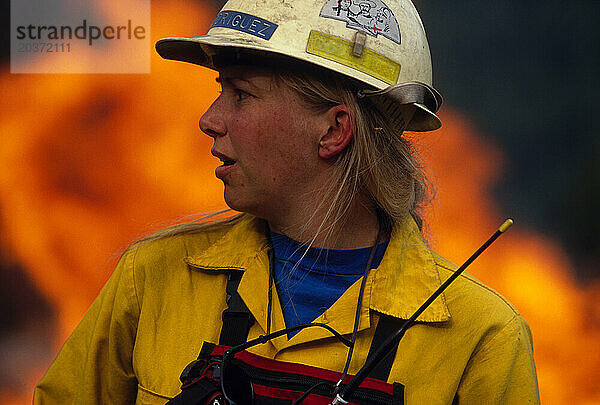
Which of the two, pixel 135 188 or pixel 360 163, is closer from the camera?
pixel 360 163

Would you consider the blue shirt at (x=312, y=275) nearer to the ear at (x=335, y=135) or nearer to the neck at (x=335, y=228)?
the neck at (x=335, y=228)

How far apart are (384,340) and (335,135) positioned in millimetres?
513

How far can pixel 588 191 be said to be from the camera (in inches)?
128

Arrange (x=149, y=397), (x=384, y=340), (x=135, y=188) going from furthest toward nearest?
(x=135, y=188)
(x=149, y=397)
(x=384, y=340)

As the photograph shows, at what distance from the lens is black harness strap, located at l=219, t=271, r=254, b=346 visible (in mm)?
1834

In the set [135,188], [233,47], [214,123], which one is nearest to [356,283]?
[214,123]

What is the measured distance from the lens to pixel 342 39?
188 cm

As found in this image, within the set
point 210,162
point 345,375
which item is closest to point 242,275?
point 345,375

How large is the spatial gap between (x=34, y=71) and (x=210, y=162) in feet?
2.72

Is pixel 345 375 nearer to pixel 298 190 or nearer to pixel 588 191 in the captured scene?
pixel 298 190

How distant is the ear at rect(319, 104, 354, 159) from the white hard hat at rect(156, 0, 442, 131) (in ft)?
0.23

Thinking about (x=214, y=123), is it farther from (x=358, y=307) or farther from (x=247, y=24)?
(x=358, y=307)

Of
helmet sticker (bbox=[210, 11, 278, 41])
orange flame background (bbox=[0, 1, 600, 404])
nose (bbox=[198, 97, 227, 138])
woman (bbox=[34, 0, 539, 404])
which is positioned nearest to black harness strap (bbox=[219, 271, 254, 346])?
woman (bbox=[34, 0, 539, 404])

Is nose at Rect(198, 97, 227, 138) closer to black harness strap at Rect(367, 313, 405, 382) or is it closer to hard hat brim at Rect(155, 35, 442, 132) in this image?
hard hat brim at Rect(155, 35, 442, 132)
